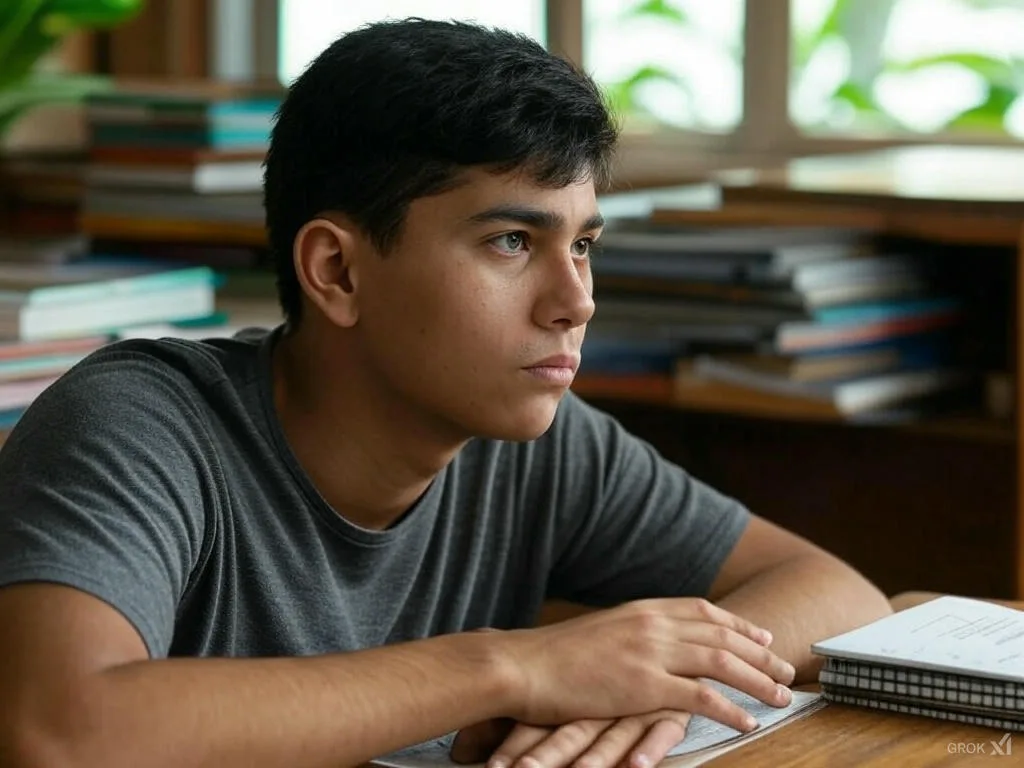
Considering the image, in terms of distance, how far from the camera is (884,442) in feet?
7.57

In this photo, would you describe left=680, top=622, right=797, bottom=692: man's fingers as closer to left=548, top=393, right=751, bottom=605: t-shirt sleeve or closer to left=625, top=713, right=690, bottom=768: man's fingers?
left=625, top=713, right=690, bottom=768: man's fingers

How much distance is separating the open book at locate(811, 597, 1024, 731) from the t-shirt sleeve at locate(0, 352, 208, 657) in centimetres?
48

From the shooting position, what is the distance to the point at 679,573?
5.56 ft

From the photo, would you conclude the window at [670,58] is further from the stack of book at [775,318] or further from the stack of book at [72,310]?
the stack of book at [72,310]

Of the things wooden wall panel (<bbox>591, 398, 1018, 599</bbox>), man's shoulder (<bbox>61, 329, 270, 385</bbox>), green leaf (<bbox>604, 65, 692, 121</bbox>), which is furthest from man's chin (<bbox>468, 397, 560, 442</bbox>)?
green leaf (<bbox>604, 65, 692, 121</bbox>)

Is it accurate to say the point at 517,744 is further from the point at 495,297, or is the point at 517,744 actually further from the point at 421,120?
the point at 421,120

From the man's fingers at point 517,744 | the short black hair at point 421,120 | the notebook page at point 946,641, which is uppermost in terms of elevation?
the short black hair at point 421,120

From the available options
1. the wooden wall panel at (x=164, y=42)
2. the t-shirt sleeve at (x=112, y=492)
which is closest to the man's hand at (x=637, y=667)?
the t-shirt sleeve at (x=112, y=492)

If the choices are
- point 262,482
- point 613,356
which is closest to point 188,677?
point 262,482

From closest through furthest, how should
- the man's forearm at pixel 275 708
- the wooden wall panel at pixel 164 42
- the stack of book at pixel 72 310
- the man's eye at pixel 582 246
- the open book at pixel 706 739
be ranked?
the man's forearm at pixel 275 708, the open book at pixel 706 739, the man's eye at pixel 582 246, the stack of book at pixel 72 310, the wooden wall panel at pixel 164 42

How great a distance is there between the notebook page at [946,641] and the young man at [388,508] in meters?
0.07

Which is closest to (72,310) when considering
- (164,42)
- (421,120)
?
(421,120)

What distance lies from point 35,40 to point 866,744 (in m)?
1.96

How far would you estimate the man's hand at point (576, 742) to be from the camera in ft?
3.89
